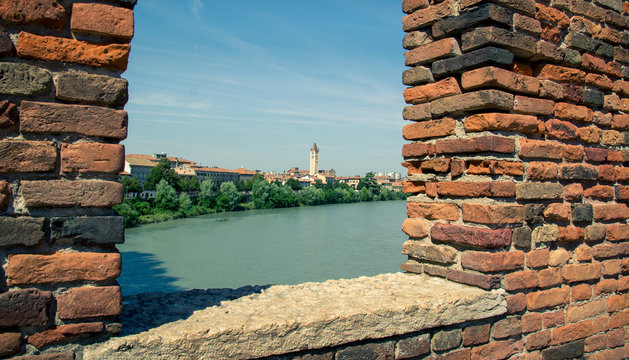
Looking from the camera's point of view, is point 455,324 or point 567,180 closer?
point 455,324

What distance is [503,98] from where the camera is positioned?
2199 mm

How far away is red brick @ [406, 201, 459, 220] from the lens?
234 centimetres

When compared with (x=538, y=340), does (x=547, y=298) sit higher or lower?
higher

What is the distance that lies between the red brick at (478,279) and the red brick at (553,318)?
38 cm

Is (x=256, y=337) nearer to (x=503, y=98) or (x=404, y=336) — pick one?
(x=404, y=336)

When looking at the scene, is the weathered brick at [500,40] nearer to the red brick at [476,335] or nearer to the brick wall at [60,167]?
the red brick at [476,335]

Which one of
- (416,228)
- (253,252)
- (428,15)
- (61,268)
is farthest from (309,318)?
(253,252)

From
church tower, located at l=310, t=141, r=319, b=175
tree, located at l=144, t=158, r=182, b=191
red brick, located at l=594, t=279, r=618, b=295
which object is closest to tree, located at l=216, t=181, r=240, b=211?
tree, located at l=144, t=158, r=182, b=191

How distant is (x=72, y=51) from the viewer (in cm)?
150

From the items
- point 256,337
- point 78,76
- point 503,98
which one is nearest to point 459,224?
point 503,98

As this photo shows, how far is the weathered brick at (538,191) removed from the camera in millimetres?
2234

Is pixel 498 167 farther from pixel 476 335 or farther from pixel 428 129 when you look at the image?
pixel 476 335

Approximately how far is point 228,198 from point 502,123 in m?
41.4

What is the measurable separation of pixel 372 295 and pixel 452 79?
1133 millimetres
